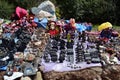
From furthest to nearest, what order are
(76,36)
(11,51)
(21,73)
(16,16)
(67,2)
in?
(67,2) < (16,16) < (76,36) < (11,51) < (21,73)

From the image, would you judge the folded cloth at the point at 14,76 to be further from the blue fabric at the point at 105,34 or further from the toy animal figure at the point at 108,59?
the blue fabric at the point at 105,34

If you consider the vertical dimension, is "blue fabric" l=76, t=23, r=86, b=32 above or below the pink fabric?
below

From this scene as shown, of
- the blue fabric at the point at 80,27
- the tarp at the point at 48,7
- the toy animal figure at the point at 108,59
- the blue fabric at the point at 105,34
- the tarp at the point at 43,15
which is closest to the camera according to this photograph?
the toy animal figure at the point at 108,59

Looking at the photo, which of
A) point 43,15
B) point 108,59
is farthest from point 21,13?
point 108,59

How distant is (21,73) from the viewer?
8.00 meters

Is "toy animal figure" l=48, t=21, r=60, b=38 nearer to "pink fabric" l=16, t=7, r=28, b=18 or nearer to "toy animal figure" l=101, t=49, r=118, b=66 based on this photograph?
"pink fabric" l=16, t=7, r=28, b=18

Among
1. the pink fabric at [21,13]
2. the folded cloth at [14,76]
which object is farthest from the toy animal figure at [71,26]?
the folded cloth at [14,76]

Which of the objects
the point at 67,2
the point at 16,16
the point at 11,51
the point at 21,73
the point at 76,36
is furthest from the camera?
the point at 67,2

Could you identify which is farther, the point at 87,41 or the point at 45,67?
the point at 87,41

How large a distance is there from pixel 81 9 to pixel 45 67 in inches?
236

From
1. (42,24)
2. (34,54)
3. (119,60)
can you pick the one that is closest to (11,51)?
(34,54)

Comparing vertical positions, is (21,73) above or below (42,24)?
below

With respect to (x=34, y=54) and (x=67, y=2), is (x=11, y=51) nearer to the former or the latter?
(x=34, y=54)

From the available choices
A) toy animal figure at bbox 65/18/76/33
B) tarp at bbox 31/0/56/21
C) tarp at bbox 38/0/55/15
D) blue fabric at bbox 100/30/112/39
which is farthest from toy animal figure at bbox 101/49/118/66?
tarp at bbox 38/0/55/15
